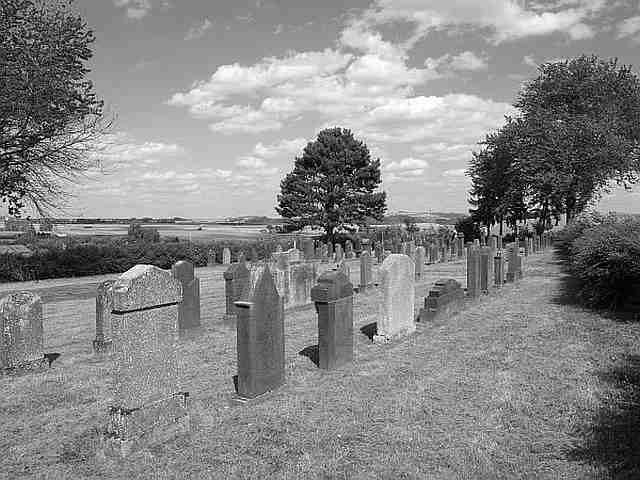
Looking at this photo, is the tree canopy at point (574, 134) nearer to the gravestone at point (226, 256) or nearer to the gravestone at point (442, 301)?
the gravestone at point (226, 256)

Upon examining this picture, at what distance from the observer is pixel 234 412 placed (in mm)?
5805

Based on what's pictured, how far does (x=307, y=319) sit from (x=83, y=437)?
6.77 metres

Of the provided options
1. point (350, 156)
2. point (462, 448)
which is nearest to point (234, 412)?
point (462, 448)

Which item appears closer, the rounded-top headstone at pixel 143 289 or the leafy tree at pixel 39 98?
the rounded-top headstone at pixel 143 289

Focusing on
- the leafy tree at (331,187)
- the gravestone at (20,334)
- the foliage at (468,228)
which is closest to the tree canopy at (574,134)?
the foliage at (468,228)

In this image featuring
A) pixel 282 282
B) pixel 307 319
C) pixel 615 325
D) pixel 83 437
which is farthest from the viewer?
pixel 282 282

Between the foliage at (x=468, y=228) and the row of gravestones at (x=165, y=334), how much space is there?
43182mm

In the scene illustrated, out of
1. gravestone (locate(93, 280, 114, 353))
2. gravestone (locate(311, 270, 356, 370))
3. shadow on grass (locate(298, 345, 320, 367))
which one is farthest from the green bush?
gravestone (locate(93, 280, 114, 353))

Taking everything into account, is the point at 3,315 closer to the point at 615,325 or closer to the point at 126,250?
the point at 615,325

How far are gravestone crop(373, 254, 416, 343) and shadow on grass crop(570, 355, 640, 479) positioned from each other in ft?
12.3

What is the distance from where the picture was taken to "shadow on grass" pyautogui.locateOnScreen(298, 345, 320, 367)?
794 centimetres

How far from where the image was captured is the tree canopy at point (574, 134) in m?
37.8

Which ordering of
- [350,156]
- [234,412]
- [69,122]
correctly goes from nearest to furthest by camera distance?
[234,412] → [69,122] → [350,156]

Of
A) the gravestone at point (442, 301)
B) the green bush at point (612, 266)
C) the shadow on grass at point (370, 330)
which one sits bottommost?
the shadow on grass at point (370, 330)
